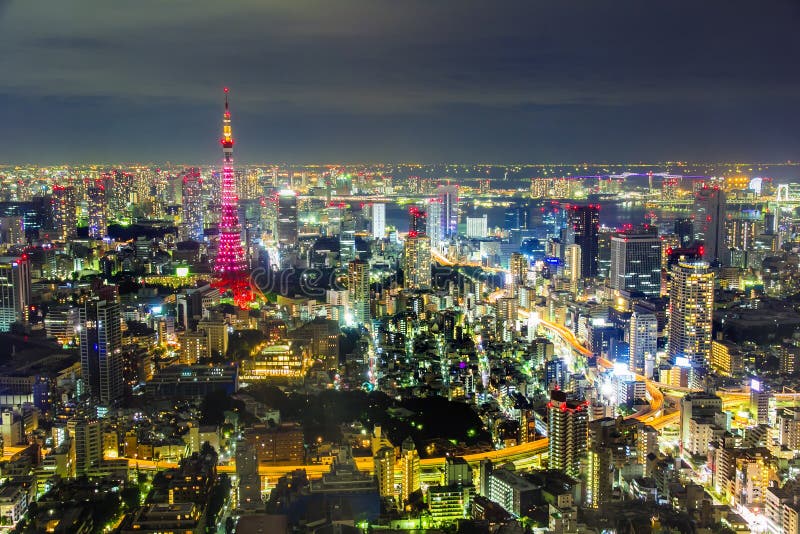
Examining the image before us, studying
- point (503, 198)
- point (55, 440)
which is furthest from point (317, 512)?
point (503, 198)

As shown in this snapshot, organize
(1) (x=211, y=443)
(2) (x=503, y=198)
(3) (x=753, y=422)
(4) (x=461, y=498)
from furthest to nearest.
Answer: (2) (x=503, y=198) < (3) (x=753, y=422) < (1) (x=211, y=443) < (4) (x=461, y=498)

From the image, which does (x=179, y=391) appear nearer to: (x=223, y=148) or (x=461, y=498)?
(x=461, y=498)

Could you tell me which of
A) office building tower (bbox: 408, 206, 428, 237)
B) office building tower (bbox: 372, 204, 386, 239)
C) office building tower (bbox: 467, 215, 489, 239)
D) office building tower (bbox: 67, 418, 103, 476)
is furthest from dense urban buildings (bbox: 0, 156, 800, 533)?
office building tower (bbox: 467, 215, 489, 239)

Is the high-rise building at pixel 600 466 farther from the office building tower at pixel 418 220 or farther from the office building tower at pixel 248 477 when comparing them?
the office building tower at pixel 418 220

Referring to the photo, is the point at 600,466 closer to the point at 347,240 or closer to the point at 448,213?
the point at 347,240

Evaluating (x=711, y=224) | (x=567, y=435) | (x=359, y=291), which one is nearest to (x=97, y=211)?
(x=359, y=291)

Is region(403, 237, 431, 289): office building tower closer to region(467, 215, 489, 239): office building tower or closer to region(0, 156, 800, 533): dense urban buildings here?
region(0, 156, 800, 533): dense urban buildings
